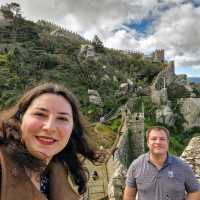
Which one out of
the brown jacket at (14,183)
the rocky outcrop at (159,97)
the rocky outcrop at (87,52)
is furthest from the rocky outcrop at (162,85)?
the brown jacket at (14,183)

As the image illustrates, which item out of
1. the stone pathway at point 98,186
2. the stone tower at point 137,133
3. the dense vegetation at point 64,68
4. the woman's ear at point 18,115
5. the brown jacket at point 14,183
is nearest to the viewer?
the brown jacket at point 14,183

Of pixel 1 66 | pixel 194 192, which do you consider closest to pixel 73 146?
pixel 194 192

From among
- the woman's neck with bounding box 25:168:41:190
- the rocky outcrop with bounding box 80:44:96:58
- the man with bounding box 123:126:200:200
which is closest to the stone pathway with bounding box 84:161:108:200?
the man with bounding box 123:126:200:200

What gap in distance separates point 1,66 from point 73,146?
37.7 metres

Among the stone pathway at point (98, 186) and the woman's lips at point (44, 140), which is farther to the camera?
the stone pathway at point (98, 186)

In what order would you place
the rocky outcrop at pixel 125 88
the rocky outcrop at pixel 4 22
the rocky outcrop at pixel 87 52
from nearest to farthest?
the rocky outcrop at pixel 125 88, the rocky outcrop at pixel 87 52, the rocky outcrop at pixel 4 22

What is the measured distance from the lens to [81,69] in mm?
46875

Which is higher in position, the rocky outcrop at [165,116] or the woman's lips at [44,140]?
the rocky outcrop at [165,116]

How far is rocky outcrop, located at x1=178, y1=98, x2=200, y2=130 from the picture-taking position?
39969 millimetres

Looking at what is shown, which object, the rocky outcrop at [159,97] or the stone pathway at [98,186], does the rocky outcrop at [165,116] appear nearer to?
the rocky outcrop at [159,97]

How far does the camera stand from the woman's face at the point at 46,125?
6.75 ft

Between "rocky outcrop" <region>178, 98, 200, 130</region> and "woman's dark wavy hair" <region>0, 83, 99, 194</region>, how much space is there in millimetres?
37933

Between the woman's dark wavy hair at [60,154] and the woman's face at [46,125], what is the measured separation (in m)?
0.04

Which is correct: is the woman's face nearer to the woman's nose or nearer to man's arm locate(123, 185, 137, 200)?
the woman's nose
